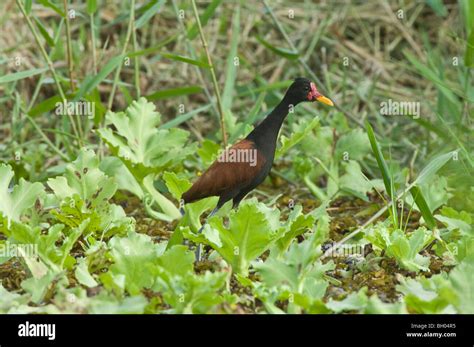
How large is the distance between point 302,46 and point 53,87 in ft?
5.22

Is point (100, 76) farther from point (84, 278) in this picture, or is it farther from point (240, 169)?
point (84, 278)

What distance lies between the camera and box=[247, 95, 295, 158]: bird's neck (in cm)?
386

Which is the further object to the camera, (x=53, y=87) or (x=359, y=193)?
(x=53, y=87)

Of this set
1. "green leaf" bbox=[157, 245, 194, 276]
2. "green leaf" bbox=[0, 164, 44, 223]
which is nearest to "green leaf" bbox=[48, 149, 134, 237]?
"green leaf" bbox=[0, 164, 44, 223]

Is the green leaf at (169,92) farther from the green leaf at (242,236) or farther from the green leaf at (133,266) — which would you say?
the green leaf at (133,266)

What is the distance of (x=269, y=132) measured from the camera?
3.88m

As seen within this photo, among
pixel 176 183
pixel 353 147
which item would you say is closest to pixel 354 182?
pixel 353 147

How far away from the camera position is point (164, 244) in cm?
334

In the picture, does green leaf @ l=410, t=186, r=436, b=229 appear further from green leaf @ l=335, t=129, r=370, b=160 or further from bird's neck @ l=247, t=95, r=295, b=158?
green leaf @ l=335, t=129, r=370, b=160

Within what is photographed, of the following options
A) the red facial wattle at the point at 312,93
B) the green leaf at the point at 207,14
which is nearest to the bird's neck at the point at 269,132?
the red facial wattle at the point at 312,93

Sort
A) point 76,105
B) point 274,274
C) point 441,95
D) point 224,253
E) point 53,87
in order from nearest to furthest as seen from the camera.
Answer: point 274,274
point 224,253
point 76,105
point 441,95
point 53,87
